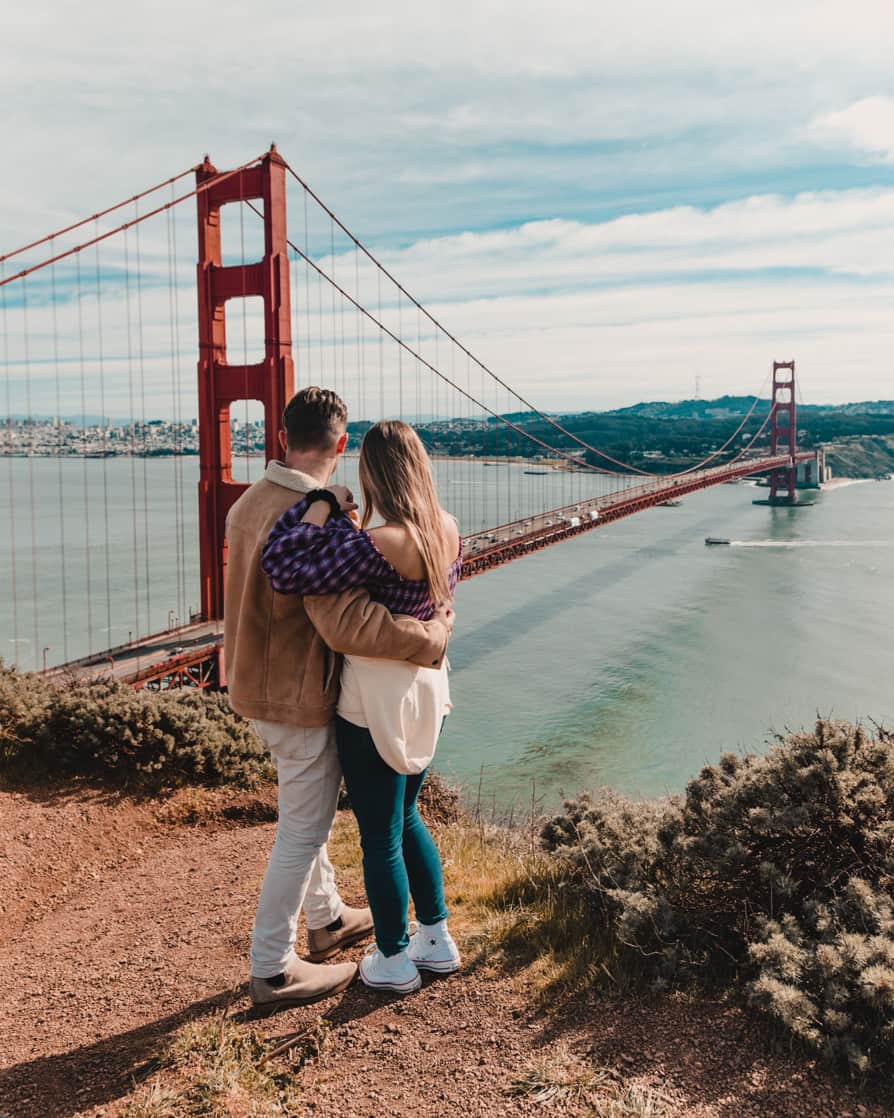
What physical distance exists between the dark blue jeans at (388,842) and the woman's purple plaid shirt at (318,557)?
32 cm

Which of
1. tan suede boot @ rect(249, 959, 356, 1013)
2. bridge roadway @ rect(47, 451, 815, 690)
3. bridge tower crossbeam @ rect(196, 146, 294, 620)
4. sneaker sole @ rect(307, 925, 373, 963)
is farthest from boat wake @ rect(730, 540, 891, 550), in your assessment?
tan suede boot @ rect(249, 959, 356, 1013)

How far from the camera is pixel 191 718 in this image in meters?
4.39

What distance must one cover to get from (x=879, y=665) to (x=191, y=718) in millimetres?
14630

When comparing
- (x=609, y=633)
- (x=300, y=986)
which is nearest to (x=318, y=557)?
(x=300, y=986)

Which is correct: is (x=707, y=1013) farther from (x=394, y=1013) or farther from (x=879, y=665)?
(x=879, y=665)

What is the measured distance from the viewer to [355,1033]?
1912 millimetres

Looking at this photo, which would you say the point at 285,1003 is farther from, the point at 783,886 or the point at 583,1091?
the point at 783,886

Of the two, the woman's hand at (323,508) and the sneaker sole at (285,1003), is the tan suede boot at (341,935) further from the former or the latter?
the woman's hand at (323,508)

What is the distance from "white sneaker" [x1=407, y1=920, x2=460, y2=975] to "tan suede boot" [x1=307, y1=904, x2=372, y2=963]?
7.3 inches

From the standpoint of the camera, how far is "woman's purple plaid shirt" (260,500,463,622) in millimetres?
1697

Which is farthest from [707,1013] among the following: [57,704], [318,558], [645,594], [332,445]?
[645,594]

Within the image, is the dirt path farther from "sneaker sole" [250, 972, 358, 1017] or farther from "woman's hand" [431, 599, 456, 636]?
"woman's hand" [431, 599, 456, 636]

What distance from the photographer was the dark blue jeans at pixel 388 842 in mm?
1854

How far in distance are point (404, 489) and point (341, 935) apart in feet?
3.83
